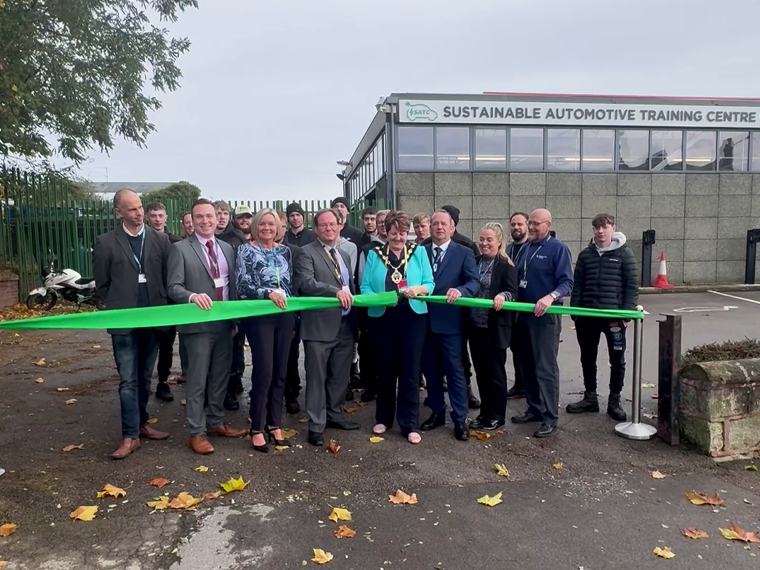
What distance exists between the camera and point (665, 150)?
54.9ft

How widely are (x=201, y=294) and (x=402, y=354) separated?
5.70ft

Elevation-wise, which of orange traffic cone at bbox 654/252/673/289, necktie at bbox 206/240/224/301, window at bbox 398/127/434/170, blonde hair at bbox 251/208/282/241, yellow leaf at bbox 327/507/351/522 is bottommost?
yellow leaf at bbox 327/507/351/522

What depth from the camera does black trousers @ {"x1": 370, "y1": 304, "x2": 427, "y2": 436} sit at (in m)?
5.06

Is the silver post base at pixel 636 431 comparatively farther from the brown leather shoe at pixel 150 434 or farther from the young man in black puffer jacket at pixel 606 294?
the brown leather shoe at pixel 150 434

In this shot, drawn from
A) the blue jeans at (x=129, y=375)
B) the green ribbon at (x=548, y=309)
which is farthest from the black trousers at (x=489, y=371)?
the blue jeans at (x=129, y=375)

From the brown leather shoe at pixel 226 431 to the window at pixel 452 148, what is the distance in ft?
38.5

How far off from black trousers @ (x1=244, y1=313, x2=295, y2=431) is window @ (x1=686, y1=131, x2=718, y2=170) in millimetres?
15749

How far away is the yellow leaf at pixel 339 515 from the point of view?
3.64 metres

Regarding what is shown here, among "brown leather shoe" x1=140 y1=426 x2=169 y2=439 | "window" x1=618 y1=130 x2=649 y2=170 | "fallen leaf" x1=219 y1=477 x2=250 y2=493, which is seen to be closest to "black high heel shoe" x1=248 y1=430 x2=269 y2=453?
"fallen leaf" x1=219 y1=477 x2=250 y2=493

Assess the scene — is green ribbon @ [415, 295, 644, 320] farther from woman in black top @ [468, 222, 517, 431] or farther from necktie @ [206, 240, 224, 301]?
necktie @ [206, 240, 224, 301]

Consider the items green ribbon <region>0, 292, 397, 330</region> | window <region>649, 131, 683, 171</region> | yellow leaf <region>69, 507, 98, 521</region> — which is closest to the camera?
yellow leaf <region>69, 507, 98, 521</region>

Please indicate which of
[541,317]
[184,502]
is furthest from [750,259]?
[184,502]

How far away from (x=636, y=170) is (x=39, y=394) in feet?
50.7

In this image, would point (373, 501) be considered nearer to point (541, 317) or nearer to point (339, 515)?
point (339, 515)
